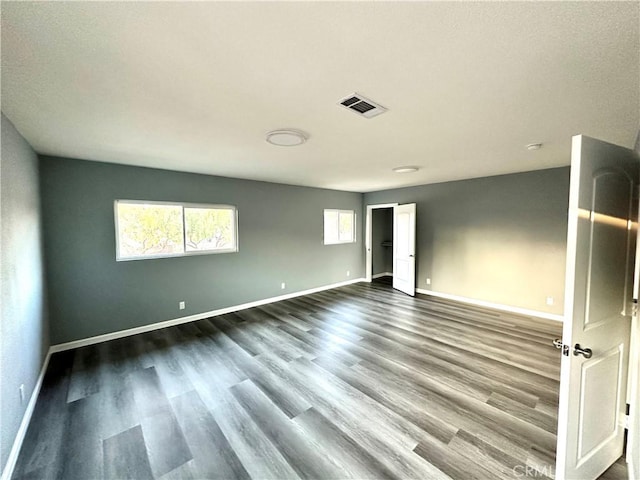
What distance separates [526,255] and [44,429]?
20.5 ft

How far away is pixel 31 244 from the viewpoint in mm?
2473

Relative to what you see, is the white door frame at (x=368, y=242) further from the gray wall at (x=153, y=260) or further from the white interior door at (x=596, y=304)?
the white interior door at (x=596, y=304)

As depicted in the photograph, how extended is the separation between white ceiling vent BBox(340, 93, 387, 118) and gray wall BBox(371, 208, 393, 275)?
5523 mm

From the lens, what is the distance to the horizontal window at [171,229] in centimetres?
359

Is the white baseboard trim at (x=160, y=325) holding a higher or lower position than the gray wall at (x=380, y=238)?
lower

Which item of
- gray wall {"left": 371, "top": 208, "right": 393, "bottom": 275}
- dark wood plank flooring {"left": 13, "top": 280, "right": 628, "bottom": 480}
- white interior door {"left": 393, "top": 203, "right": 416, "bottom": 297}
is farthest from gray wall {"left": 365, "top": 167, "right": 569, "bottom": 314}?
gray wall {"left": 371, "top": 208, "right": 393, "bottom": 275}

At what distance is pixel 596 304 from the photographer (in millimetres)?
1432

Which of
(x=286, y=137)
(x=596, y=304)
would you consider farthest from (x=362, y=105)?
(x=596, y=304)

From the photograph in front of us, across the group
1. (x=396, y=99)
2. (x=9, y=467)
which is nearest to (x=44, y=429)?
(x=9, y=467)

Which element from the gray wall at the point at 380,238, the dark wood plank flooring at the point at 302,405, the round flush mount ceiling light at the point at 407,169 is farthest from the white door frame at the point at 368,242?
the dark wood plank flooring at the point at 302,405

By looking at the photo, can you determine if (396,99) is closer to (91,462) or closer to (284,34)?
(284,34)

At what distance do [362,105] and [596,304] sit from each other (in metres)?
1.89

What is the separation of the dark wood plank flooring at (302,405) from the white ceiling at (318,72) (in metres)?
2.41

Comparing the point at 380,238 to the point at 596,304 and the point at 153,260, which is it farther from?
the point at 596,304
